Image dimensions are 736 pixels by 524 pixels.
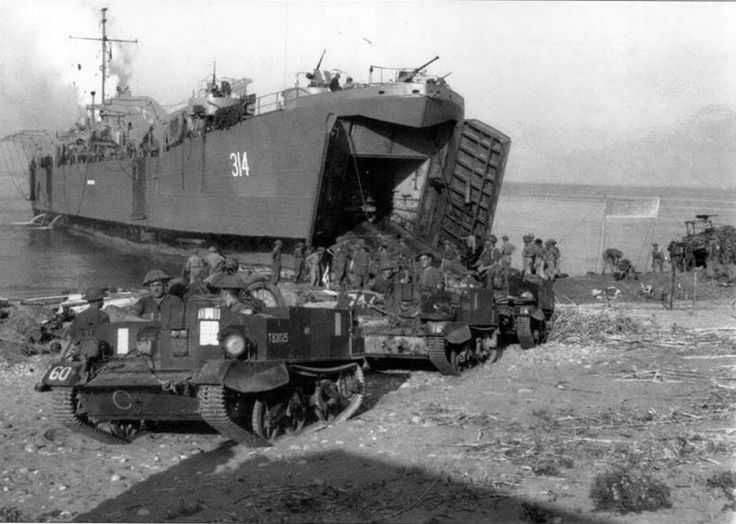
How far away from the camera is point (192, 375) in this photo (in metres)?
7.02

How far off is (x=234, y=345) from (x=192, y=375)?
38cm

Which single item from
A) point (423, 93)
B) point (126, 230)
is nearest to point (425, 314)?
point (423, 93)

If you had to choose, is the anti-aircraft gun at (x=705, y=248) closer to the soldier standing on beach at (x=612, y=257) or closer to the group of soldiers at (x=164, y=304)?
the soldier standing on beach at (x=612, y=257)

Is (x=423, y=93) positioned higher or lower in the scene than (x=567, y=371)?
higher

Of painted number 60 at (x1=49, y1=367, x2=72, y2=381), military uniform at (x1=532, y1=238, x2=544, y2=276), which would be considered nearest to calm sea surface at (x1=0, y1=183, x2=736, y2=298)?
military uniform at (x1=532, y1=238, x2=544, y2=276)

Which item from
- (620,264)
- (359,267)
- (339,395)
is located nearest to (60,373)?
(339,395)

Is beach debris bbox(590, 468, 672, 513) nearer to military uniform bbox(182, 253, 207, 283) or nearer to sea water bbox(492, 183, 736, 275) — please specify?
military uniform bbox(182, 253, 207, 283)

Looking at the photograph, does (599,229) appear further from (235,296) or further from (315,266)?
(235,296)

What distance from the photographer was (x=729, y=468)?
246 inches

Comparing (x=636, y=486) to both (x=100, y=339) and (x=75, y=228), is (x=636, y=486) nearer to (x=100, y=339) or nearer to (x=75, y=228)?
(x=100, y=339)

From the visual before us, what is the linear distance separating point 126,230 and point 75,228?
37.1 ft

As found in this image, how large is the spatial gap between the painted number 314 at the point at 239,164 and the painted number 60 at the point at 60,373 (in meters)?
19.0

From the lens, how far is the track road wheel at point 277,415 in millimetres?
7505

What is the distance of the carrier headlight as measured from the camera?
7.11 meters
